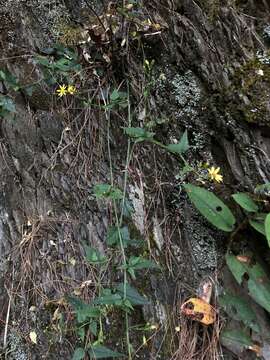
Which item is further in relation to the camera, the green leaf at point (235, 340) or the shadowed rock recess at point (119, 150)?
the shadowed rock recess at point (119, 150)

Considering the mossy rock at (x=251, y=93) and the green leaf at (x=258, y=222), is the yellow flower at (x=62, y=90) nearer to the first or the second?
the mossy rock at (x=251, y=93)

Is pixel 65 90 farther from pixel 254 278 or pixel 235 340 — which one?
pixel 235 340

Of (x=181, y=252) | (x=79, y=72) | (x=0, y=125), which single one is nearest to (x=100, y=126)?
(x=79, y=72)

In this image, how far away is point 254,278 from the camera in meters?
2.14

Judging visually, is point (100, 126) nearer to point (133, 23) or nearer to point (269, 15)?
point (133, 23)

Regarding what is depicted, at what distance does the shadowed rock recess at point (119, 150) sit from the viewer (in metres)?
2.24

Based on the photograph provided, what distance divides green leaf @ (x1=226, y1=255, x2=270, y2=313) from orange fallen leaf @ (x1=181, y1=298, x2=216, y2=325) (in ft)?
0.62

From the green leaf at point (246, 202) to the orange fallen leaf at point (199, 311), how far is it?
1.55ft

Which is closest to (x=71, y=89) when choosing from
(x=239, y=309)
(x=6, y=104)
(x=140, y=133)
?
(x=6, y=104)

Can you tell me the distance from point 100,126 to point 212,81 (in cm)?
62

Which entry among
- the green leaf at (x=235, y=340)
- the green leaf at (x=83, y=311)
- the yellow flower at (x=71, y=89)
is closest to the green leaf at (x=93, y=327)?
the green leaf at (x=83, y=311)

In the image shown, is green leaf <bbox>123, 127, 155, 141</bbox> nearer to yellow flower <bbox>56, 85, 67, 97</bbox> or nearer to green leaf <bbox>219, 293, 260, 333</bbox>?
yellow flower <bbox>56, 85, 67, 97</bbox>

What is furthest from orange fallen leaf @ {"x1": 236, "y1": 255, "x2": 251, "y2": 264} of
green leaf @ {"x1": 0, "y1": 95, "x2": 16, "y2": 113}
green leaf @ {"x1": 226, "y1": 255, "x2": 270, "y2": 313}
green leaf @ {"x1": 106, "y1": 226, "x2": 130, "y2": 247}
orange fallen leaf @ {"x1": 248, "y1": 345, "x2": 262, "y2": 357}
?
green leaf @ {"x1": 0, "y1": 95, "x2": 16, "y2": 113}

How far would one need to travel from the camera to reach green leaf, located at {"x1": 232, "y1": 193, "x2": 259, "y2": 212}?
7.20 feet
